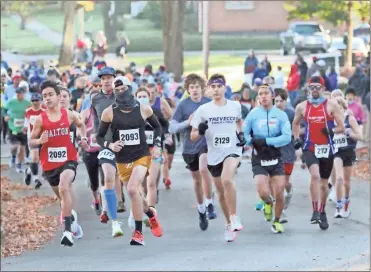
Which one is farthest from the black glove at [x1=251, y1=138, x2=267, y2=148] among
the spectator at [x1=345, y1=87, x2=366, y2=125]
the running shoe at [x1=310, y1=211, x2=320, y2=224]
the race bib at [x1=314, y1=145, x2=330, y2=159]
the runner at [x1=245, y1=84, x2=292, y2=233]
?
the spectator at [x1=345, y1=87, x2=366, y2=125]

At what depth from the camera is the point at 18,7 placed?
54656 millimetres

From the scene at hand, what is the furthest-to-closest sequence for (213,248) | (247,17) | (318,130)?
(247,17) → (213,248) → (318,130)

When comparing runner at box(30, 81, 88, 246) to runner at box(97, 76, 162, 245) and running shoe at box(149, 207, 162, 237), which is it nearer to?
runner at box(97, 76, 162, 245)

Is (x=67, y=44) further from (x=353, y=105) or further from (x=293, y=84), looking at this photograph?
(x=353, y=105)

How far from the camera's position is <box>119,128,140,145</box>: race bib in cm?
1243

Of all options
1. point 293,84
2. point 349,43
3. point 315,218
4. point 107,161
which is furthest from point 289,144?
point 349,43

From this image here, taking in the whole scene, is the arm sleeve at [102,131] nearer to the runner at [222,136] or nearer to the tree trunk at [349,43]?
the runner at [222,136]

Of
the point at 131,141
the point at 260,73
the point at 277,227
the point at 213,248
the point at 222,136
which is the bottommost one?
the point at 213,248

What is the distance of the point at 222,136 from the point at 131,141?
Answer: 165 centimetres

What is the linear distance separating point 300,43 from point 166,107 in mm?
36965

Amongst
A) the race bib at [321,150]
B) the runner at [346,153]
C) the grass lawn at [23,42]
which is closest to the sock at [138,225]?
the race bib at [321,150]

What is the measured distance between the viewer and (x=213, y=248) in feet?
56.1

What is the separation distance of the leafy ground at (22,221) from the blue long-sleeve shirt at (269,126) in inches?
178

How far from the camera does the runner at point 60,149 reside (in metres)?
12.6
